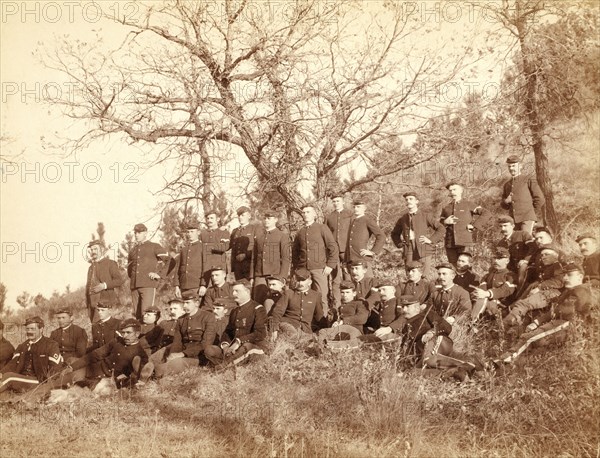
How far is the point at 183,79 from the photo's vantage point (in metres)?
11.5

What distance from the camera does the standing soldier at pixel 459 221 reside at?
10.0m

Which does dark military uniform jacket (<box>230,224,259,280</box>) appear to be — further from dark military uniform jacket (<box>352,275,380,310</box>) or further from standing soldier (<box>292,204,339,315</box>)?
dark military uniform jacket (<box>352,275,380,310</box>)

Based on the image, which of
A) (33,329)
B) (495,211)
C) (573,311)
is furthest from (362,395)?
(495,211)

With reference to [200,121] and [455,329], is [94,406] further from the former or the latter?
[200,121]

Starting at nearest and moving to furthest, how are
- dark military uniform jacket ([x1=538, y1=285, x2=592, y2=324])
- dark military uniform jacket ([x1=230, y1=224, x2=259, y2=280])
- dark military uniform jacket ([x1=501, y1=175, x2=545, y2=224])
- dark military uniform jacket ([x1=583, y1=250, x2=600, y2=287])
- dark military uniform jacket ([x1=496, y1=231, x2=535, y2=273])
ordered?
dark military uniform jacket ([x1=538, y1=285, x2=592, y2=324]), dark military uniform jacket ([x1=583, y1=250, x2=600, y2=287]), dark military uniform jacket ([x1=496, y1=231, x2=535, y2=273]), dark military uniform jacket ([x1=501, y1=175, x2=545, y2=224]), dark military uniform jacket ([x1=230, y1=224, x2=259, y2=280])

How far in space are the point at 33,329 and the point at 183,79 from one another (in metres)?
4.91

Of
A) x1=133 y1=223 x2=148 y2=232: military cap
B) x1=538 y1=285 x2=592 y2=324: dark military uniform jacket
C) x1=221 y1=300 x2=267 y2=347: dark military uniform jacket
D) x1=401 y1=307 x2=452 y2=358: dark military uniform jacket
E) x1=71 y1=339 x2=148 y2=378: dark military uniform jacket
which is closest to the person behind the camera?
x1=538 y1=285 x2=592 y2=324: dark military uniform jacket

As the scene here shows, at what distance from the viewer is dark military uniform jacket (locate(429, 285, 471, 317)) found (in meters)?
8.65

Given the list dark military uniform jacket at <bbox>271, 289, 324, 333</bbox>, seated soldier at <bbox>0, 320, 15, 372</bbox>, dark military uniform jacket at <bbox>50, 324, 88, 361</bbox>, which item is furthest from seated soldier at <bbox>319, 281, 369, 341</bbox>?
seated soldier at <bbox>0, 320, 15, 372</bbox>

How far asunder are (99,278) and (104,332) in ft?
4.38

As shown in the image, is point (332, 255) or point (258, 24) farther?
point (258, 24)

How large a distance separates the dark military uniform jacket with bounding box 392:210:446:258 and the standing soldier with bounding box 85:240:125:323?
473cm

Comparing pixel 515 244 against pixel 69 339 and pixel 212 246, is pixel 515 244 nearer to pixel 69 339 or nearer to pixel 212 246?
pixel 212 246

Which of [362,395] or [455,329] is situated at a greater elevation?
[455,329]
